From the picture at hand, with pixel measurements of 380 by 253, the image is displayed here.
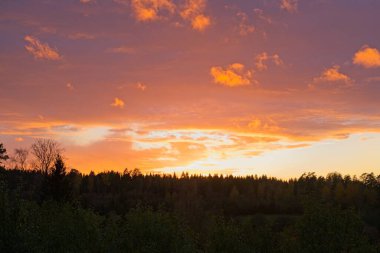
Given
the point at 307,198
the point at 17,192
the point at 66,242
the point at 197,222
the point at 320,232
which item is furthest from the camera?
the point at 197,222

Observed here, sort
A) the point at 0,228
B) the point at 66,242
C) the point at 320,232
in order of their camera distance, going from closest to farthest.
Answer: the point at 0,228, the point at 66,242, the point at 320,232

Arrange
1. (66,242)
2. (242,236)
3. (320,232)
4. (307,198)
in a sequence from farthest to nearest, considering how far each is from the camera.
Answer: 1. (242,236)
2. (307,198)
3. (320,232)
4. (66,242)

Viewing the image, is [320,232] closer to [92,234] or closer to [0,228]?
[92,234]

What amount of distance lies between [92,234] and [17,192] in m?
26.5

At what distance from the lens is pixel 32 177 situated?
6132 inches

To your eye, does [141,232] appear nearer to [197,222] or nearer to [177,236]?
[177,236]

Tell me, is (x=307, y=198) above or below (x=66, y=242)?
above

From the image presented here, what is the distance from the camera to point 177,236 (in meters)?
68.8

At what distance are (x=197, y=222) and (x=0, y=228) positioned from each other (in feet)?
519

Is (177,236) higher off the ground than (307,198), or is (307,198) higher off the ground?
(307,198)

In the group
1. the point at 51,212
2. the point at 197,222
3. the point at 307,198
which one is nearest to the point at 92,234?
the point at 51,212

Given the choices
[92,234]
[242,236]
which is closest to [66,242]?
[92,234]

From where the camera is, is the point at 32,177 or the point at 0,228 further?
the point at 32,177

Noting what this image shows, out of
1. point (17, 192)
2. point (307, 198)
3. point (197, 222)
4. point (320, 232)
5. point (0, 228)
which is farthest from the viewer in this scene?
point (197, 222)
